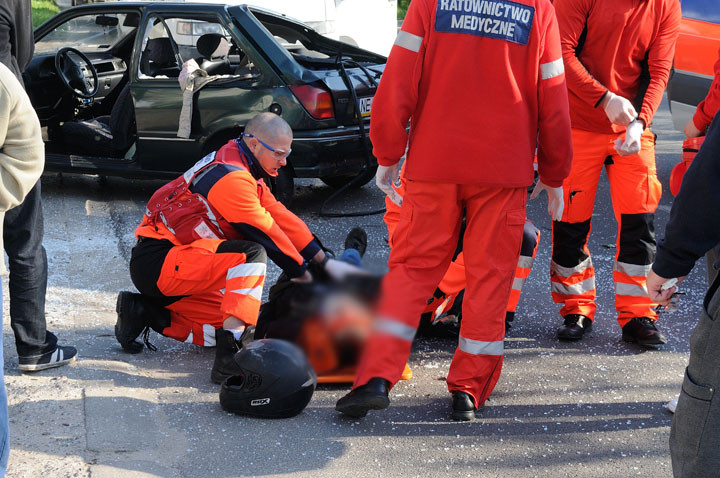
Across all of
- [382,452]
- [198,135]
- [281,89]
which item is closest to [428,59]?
[382,452]

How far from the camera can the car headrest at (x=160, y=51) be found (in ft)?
23.7

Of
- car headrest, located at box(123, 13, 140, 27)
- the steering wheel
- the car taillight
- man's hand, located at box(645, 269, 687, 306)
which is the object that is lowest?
the steering wheel

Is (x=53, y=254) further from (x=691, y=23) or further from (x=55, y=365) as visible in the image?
(x=691, y=23)

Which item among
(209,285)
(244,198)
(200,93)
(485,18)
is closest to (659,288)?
(485,18)

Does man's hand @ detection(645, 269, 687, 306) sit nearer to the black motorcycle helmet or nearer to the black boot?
the black motorcycle helmet

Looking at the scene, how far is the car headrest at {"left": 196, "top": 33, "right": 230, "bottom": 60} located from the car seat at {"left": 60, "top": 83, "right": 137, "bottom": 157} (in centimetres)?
69

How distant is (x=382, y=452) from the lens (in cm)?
347

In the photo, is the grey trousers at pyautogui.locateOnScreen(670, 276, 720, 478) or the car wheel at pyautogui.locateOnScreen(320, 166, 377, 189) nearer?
the grey trousers at pyautogui.locateOnScreen(670, 276, 720, 478)

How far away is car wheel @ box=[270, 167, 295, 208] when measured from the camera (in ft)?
22.2

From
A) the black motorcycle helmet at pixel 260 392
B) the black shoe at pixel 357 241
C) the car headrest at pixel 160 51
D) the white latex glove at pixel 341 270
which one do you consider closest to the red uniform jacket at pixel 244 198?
the black motorcycle helmet at pixel 260 392

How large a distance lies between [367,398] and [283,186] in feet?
11.8

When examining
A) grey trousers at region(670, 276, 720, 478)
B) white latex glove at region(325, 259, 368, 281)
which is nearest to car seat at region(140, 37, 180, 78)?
grey trousers at region(670, 276, 720, 478)

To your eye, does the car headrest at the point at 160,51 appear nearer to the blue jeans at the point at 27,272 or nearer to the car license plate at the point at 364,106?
the car license plate at the point at 364,106

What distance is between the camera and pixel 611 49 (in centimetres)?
440
